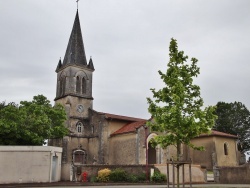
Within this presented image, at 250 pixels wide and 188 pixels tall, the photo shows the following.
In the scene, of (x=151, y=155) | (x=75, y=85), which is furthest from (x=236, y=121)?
(x=75, y=85)

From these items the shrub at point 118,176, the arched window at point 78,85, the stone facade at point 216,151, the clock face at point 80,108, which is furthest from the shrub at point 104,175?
the arched window at point 78,85

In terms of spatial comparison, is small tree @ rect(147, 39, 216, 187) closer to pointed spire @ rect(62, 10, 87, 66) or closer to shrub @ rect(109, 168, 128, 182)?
shrub @ rect(109, 168, 128, 182)

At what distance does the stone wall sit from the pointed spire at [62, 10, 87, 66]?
2817 cm

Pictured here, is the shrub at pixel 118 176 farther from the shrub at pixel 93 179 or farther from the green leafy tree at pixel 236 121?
the green leafy tree at pixel 236 121

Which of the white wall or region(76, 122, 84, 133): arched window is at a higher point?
region(76, 122, 84, 133): arched window

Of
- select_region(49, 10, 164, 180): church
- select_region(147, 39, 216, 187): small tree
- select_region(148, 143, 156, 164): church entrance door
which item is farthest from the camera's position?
select_region(148, 143, 156, 164): church entrance door

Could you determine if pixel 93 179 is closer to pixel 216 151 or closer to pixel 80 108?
pixel 216 151

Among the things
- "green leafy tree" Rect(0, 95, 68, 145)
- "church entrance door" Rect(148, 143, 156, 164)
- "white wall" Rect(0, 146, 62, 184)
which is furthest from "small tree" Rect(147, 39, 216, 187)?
"church entrance door" Rect(148, 143, 156, 164)

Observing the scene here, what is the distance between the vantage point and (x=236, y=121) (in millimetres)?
58406

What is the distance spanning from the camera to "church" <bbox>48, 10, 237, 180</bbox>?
39.0 meters

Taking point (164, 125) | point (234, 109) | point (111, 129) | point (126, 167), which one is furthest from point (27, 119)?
point (234, 109)

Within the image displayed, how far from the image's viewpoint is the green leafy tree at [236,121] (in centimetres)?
5728

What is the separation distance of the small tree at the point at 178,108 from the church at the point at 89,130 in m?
20.8

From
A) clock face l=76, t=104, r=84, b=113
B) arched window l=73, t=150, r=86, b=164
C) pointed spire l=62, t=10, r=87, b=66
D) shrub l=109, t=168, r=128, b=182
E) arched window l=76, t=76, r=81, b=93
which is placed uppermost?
pointed spire l=62, t=10, r=87, b=66
